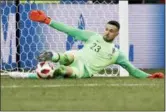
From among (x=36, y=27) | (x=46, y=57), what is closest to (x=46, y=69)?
(x=46, y=57)

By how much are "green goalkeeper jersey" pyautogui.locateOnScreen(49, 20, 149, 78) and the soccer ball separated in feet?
1.42

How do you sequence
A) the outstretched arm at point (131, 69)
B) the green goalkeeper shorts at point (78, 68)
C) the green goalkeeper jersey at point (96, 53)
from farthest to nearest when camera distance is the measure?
the outstretched arm at point (131, 69) < the green goalkeeper jersey at point (96, 53) < the green goalkeeper shorts at point (78, 68)

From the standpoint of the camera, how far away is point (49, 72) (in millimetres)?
6945

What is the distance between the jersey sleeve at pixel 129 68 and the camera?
747cm

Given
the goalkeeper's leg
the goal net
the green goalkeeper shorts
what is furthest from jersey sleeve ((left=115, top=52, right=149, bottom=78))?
the goal net

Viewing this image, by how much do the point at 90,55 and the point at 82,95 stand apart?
5.90 feet

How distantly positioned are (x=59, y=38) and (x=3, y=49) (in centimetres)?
82

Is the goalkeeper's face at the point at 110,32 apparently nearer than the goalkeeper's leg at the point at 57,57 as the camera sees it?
No

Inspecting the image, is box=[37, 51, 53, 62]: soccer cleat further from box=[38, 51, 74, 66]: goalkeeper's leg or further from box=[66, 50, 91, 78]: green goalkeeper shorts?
box=[66, 50, 91, 78]: green goalkeeper shorts

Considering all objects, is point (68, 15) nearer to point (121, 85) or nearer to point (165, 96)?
point (121, 85)

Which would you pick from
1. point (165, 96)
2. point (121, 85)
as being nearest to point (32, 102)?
point (165, 96)

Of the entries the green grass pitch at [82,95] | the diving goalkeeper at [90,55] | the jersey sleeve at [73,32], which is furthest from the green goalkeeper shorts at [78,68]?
the jersey sleeve at [73,32]

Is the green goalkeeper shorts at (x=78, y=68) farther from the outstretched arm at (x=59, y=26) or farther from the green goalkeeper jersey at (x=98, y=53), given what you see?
the outstretched arm at (x=59, y=26)

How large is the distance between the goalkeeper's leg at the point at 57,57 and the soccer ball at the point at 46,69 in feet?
0.20
